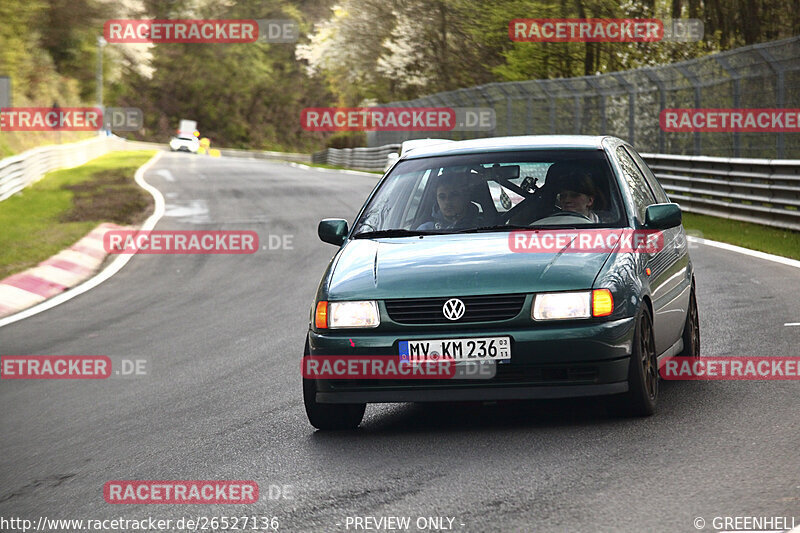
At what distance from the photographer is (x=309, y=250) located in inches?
742

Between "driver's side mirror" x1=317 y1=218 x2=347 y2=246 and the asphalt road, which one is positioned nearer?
the asphalt road

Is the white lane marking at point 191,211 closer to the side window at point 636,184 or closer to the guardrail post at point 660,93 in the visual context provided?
the guardrail post at point 660,93

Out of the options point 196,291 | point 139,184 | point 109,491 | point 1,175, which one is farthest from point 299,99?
point 109,491

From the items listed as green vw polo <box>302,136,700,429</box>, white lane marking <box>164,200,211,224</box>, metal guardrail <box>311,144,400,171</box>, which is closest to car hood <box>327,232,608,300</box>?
Result: green vw polo <box>302,136,700,429</box>

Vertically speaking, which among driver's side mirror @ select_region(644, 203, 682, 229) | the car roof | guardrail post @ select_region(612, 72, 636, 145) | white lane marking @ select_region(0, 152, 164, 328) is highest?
guardrail post @ select_region(612, 72, 636, 145)

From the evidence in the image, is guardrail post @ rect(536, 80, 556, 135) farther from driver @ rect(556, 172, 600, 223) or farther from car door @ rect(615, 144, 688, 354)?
driver @ rect(556, 172, 600, 223)

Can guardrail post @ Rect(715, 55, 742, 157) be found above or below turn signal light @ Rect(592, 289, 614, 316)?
above

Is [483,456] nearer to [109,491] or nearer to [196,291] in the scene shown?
[109,491]

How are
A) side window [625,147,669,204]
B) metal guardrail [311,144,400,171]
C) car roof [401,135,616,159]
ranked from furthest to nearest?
metal guardrail [311,144,400,171] → side window [625,147,669,204] → car roof [401,135,616,159]

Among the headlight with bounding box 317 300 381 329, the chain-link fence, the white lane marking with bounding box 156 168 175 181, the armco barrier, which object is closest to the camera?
the headlight with bounding box 317 300 381 329

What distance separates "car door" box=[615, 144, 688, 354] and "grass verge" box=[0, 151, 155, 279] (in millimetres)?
10051

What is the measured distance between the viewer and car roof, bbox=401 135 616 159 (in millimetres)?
7819

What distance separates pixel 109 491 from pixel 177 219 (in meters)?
18.7

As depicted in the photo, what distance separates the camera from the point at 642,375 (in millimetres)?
6523
